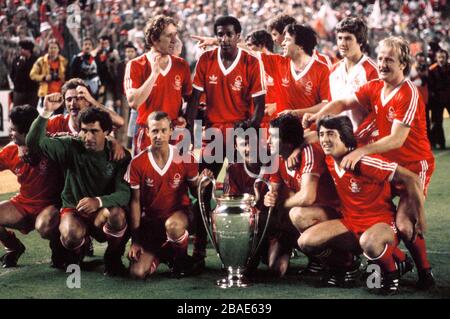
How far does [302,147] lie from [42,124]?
5.80ft

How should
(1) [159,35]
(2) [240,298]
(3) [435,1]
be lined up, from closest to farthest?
(2) [240,298] → (1) [159,35] → (3) [435,1]

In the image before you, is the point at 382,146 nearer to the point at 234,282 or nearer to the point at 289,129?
the point at 289,129

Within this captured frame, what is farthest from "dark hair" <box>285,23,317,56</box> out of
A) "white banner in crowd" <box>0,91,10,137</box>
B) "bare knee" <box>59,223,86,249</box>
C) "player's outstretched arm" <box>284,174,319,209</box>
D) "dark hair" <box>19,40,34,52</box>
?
"white banner in crowd" <box>0,91,10,137</box>

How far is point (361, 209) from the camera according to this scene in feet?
17.3

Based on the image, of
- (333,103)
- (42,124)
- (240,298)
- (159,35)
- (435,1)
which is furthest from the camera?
(435,1)

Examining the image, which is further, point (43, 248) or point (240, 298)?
point (43, 248)

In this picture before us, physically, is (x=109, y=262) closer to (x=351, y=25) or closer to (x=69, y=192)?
(x=69, y=192)

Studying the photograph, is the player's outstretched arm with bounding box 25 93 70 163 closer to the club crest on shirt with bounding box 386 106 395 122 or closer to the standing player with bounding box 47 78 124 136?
the standing player with bounding box 47 78 124 136

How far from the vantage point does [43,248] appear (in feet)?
22.0

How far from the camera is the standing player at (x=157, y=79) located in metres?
6.35

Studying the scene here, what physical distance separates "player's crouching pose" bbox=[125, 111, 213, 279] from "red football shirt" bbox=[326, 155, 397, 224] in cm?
105

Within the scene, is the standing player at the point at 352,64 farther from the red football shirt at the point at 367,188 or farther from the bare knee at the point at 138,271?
the bare knee at the point at 138,271

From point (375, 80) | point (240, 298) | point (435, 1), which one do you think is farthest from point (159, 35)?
point (435, 1)

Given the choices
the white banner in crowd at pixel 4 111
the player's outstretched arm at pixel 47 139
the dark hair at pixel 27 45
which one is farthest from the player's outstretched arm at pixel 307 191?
the white banner in crowd at pixel 4 111
